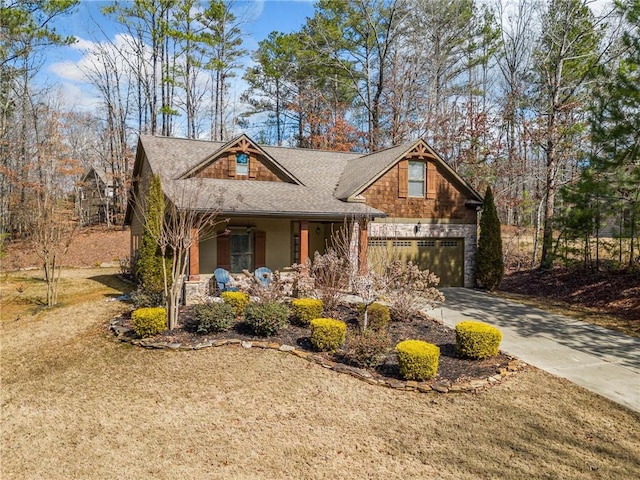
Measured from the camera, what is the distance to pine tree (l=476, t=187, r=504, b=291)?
15.9 metres

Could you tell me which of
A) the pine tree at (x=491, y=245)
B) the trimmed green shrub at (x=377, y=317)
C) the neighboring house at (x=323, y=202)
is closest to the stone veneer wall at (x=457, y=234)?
the neighboring house at (x=323, y=202)

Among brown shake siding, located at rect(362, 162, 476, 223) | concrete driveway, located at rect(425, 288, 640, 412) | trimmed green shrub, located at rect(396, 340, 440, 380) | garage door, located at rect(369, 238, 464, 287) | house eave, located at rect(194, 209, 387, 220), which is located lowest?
concrete driveway, located at rect(425, 288, 640, 412)

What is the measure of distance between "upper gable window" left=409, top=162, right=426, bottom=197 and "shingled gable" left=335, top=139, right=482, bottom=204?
0.36m

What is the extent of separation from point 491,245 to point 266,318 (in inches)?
421

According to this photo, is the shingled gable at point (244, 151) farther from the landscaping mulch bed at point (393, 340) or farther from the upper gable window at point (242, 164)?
the landscaping mulch bed at point (393, 340)

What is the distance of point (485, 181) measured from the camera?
24453 mm

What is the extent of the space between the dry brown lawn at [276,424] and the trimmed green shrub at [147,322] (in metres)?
0.73

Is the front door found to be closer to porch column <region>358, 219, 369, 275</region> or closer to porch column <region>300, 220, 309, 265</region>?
porch column <region>300, 220, 309, 265</region>

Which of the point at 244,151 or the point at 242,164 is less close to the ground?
the point at 244,151

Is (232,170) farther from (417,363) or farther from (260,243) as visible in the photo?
(417,363)

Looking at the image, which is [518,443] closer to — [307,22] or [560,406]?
[560,406]

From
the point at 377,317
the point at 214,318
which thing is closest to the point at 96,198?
the point at 214,318

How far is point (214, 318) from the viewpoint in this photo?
29.5ft

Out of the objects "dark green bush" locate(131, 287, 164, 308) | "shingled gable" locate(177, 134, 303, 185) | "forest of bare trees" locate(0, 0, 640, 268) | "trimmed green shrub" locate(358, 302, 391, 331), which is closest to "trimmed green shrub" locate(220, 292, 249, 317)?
"dark green bush" locate(131, 287, 164, 308)
